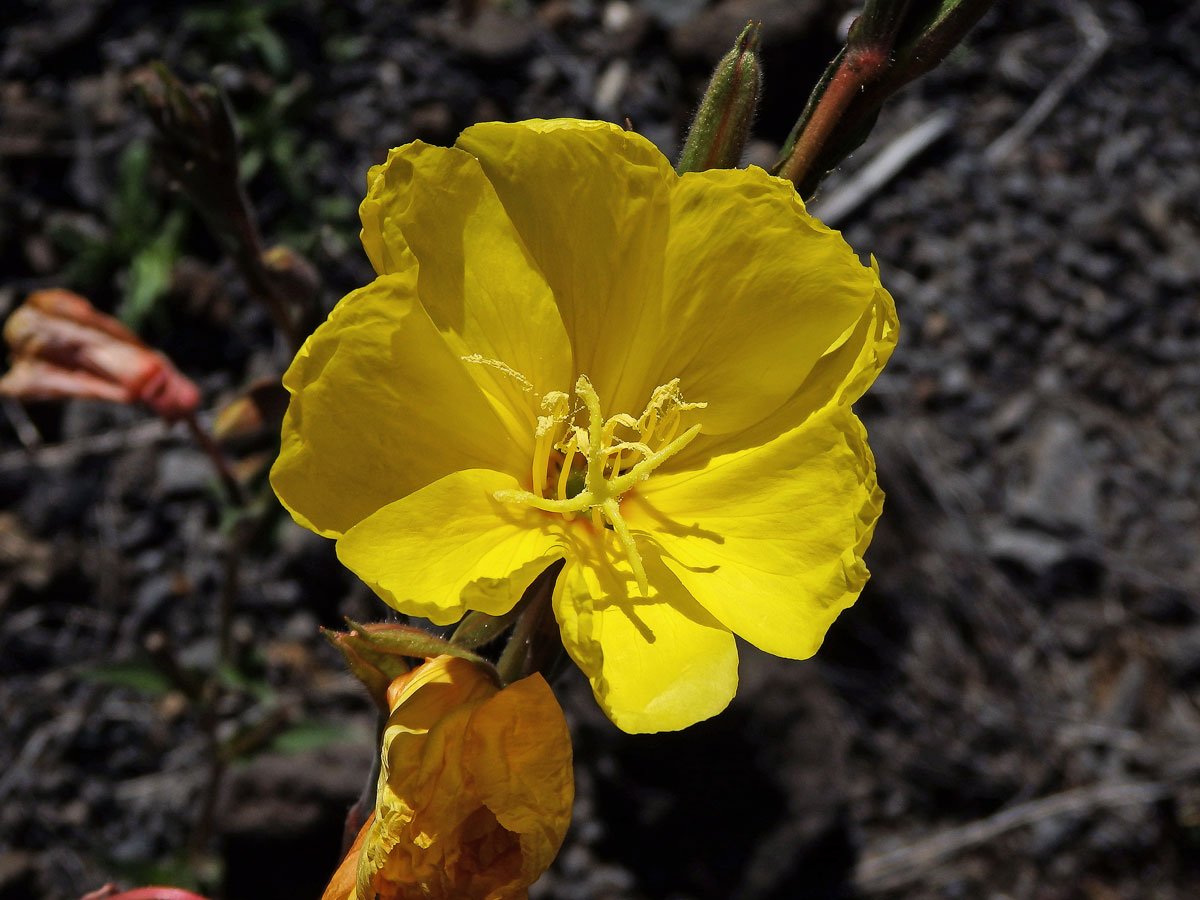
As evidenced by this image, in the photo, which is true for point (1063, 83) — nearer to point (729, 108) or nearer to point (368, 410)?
point (729, 108)

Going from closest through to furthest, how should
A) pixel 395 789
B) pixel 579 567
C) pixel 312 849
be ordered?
pixel 395 789
pixel 579 567
pixel 312 849

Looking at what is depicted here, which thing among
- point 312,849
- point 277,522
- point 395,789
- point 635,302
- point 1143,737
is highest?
point 635,302

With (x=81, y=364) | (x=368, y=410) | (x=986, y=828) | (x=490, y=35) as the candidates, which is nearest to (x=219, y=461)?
(x=81, y=364)

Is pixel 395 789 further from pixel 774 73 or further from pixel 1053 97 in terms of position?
pixel 1053 97

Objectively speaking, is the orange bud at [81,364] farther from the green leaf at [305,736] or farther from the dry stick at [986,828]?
the dry stick at [986,828]

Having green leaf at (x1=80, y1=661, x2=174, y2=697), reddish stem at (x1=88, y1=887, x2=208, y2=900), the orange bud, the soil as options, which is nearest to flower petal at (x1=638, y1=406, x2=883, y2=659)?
reddish stem at (x1=88, y1=887, x2=208, y2=900)

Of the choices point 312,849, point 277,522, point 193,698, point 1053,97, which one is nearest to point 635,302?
point 277,522

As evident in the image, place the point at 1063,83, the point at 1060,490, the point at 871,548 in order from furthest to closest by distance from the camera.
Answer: the point at 1063,83
the point at 1060,490
the point at 871,548

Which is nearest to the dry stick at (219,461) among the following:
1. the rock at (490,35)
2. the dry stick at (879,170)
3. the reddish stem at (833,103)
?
the reddish stem at (833,103)
